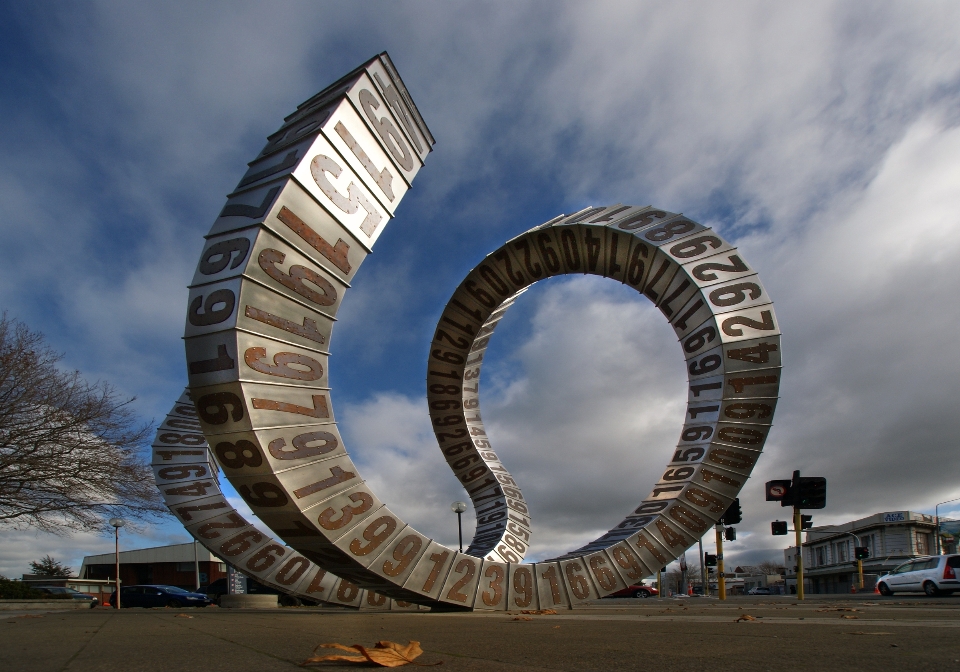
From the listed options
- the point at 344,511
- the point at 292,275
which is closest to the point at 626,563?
the point at 344,511

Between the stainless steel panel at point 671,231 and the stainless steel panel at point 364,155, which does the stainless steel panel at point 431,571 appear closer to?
the stainless steel panel at point 364,155

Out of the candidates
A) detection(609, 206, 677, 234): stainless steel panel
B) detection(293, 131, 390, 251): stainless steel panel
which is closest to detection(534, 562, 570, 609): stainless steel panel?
detection(293, 131, 390, 251): stainless steel panel

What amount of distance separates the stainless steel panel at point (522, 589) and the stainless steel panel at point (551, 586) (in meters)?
0.13

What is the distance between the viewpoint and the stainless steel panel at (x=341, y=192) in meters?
11.3

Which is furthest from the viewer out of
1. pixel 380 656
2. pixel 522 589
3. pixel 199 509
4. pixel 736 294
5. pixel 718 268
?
pixel 199 509

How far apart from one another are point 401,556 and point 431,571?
795mm

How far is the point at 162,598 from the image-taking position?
29.4 meters

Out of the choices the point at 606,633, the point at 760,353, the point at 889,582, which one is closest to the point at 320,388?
the point at 606,633

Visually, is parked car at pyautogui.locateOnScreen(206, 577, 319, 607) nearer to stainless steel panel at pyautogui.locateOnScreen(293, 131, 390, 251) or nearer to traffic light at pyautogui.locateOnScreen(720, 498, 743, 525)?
traffic light at pyautogui.locateOnScreen(720, 498, 743, 525)

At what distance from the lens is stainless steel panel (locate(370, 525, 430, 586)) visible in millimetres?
12062

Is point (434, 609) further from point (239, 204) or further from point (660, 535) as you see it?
point (239, 204)

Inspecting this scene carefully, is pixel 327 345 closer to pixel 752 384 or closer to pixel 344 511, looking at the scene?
pixel 344 511

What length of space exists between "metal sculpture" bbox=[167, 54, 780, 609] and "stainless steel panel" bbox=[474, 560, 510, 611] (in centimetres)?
3

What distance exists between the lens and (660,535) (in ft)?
50.1
